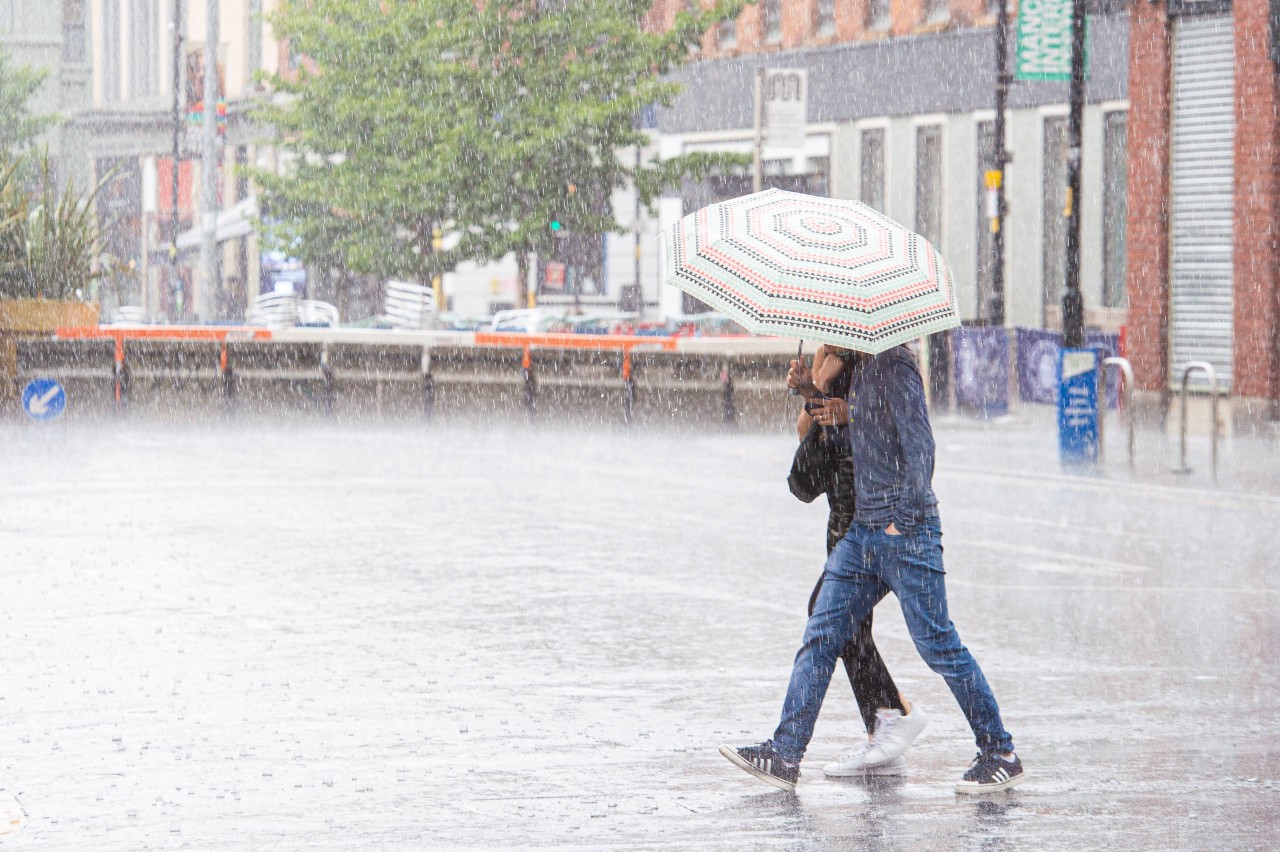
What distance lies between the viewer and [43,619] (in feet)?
32.9

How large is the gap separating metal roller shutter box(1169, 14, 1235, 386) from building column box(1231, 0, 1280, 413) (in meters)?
0.39

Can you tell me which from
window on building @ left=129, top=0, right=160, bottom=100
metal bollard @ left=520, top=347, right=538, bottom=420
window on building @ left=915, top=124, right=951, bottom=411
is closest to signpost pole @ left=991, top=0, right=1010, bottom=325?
metal bollard @ left=520, top=347, right=538, bottom=420

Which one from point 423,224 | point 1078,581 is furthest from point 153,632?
point 423,224

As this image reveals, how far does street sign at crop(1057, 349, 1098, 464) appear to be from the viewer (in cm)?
1991

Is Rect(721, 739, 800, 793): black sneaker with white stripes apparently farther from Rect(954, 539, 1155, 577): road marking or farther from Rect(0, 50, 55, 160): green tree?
Rect(0, 50, 55, 160): green tree

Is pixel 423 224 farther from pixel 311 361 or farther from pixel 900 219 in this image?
pixel 311 361

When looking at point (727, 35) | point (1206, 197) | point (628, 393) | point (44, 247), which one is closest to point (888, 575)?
point (628, 393)

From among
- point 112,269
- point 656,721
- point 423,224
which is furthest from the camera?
point 423,224

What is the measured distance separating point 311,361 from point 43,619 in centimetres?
1648

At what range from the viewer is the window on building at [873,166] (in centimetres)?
4619

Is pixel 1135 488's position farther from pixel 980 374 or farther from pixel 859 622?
pixel 859 622

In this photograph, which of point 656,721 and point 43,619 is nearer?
point 656,721

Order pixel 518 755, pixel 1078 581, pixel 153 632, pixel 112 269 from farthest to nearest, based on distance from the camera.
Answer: pixel 112 269
pixel 1078 581
pixel 153 632
pixel 518 755

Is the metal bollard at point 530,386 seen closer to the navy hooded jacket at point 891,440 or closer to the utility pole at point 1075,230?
the utility pole at point 1075,230
